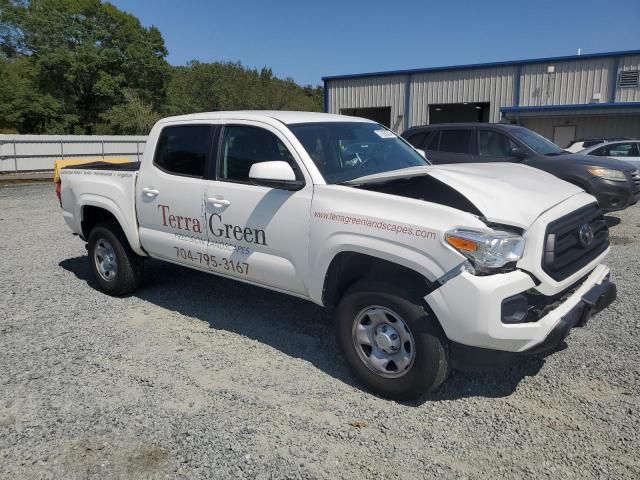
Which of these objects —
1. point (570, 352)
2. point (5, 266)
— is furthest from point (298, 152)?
point (5, 266)

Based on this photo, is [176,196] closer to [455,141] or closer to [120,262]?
[120,262]

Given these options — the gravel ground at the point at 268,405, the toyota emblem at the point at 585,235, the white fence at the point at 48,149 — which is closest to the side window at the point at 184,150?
the gravel ground at the point at 268,405

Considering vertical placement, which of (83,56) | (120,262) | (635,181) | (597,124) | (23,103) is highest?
(83,56)

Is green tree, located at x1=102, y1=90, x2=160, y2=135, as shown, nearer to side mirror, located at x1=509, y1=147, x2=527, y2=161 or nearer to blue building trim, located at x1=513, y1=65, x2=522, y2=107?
blue building trim, located at x1=513, y1=65, x2=522, y2=107

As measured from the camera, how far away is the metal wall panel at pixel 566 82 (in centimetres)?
2423

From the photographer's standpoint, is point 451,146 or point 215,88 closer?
point 451,146

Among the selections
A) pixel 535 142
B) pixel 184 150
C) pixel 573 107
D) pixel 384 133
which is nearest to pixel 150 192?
pixel 184 150

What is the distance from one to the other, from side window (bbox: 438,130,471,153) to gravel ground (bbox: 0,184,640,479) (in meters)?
4.90

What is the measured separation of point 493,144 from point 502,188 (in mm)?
6195

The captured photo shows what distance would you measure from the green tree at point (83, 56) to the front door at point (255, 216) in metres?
41.2

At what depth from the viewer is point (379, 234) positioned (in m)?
3.28

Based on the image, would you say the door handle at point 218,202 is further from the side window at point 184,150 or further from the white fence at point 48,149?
the white fence at point 48,149

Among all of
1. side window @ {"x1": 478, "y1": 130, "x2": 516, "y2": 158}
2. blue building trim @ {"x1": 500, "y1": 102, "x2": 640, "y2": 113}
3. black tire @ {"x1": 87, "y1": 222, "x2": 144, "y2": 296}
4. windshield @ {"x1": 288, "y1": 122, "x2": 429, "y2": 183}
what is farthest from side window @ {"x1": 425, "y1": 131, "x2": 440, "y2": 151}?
blue building trim @ {"x1": 500, "y1": 102, "x2": 640, "y2": 113}

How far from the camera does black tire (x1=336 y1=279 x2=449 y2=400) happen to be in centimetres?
315
